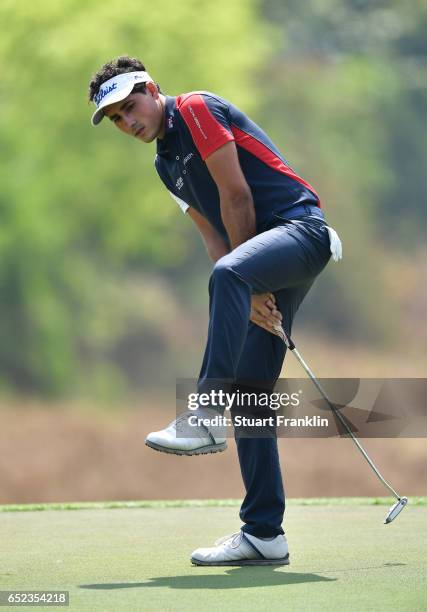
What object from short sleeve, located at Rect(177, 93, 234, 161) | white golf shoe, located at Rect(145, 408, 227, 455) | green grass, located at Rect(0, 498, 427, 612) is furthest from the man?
white golf shoe, located at Rect(145, 408, 227, 455)

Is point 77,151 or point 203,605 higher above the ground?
point 77,151

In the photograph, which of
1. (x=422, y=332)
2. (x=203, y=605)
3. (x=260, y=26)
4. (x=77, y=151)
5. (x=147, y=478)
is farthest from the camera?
(x=422, y=332)

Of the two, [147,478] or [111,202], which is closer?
[147,478]

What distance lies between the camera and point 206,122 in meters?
3.90

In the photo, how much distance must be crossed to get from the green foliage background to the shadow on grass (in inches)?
640

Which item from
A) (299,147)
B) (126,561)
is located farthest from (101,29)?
(126,561)

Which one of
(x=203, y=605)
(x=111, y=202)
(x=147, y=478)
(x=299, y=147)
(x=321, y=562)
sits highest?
(x=299, y=147)

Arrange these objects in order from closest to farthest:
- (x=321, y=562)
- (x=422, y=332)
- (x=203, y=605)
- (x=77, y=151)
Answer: (x=203, y=605) < (x=321, y=562) < (x=77, y=151) < (x=422, y=332)

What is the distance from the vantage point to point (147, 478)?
61.2 feet

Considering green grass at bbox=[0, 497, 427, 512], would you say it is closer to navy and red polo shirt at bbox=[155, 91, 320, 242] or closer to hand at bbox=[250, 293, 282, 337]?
hand at bbox=[250, 293, 282, 337]

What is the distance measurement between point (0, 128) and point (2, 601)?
1780cm

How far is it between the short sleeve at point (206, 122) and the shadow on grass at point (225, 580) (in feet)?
4.39

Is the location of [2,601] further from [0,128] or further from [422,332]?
[422,332]

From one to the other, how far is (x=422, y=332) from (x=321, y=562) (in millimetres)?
23247
